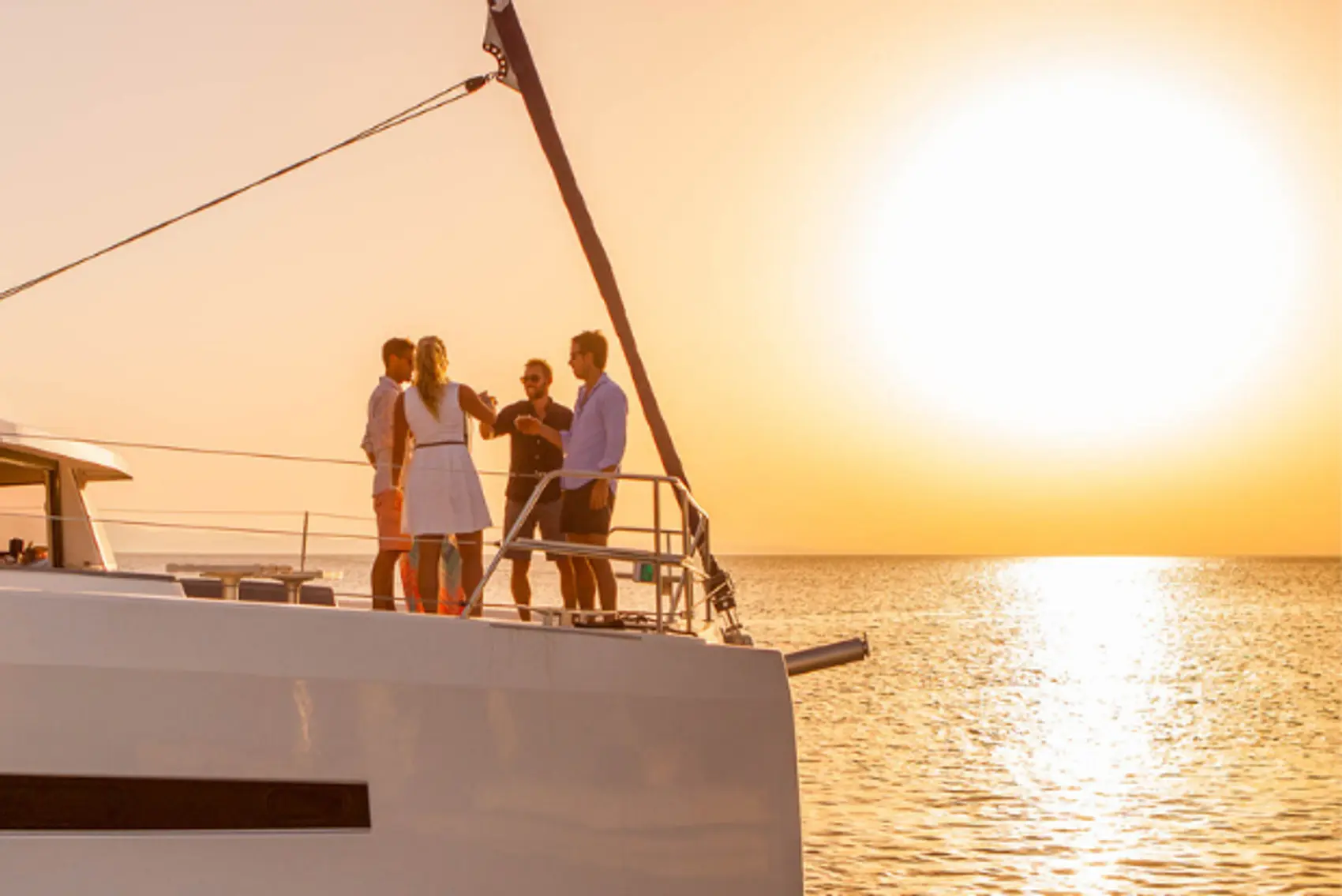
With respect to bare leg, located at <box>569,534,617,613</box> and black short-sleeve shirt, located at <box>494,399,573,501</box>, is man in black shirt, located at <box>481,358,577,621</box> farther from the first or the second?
bare leg, located at <box>569,534,617,613</box>

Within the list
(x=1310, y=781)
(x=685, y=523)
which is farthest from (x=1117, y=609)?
(x=685, y=523)

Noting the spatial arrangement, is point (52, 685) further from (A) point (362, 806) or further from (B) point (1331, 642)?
(B) point (1331, 642)

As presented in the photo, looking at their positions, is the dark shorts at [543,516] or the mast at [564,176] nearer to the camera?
the mast at [564,176]

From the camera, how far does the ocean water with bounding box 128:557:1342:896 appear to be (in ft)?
50.0

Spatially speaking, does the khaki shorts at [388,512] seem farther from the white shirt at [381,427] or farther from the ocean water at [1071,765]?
the ocean water at [1071,765]

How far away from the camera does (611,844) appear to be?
652cm

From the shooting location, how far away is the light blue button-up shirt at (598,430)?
875 cm

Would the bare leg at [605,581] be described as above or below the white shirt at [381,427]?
below

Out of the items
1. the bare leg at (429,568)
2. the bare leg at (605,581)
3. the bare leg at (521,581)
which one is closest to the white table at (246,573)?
the bare leg at (429,568)

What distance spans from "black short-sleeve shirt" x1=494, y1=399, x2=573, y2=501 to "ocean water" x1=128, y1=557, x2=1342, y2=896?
590 cm

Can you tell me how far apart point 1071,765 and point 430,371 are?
1785 centimetres

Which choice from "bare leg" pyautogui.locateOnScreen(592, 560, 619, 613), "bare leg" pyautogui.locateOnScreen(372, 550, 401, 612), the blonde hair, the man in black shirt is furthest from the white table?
the man in black shirt

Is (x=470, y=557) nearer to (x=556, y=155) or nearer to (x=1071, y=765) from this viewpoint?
(x=556, y=155)

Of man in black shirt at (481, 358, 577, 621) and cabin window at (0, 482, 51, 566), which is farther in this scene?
man in black shirt at (481, 358, 577, 621)
